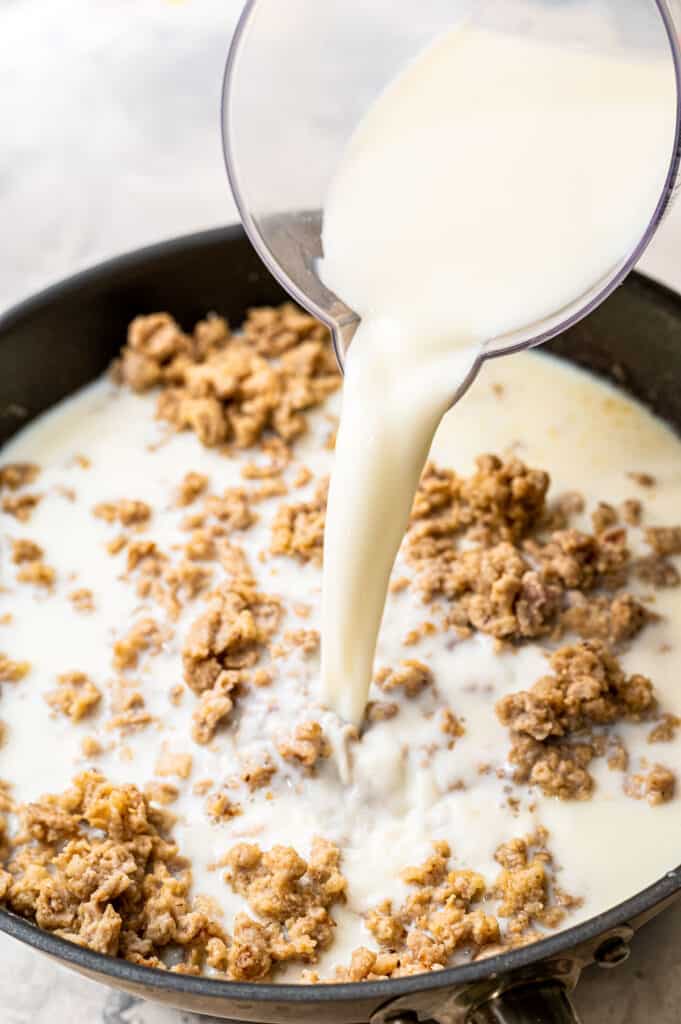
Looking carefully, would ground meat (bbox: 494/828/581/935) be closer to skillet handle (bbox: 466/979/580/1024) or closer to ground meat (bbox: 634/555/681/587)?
skillet handle (bbox: 466/979/580/1024)

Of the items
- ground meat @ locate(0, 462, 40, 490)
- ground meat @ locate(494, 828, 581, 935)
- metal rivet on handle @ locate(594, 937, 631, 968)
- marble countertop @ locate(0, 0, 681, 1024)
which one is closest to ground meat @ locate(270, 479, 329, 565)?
ground meat @ locate(0, 462, 40, 490)

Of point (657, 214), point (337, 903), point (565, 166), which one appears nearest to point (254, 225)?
point (565, 166)

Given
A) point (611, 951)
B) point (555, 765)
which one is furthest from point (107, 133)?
point (611, 951)

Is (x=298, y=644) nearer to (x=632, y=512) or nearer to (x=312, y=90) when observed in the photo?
(x=632, y=512)

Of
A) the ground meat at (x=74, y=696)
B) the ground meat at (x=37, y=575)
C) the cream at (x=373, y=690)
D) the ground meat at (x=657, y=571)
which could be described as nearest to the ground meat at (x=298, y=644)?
the cream at (x=373, y=690)

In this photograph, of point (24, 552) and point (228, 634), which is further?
point (24, 552)

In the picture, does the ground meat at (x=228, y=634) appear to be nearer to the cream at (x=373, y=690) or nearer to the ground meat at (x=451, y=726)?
the cream at (x=373, y=690)
